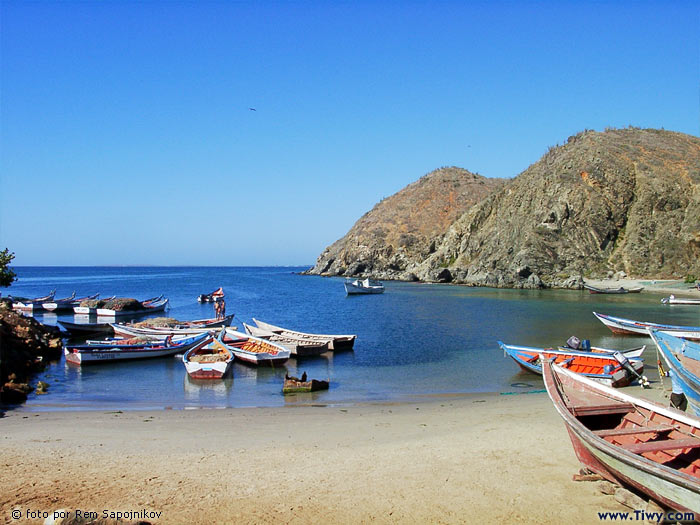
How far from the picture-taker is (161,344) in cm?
2728

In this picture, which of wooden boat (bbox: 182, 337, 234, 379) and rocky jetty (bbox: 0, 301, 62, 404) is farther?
wooden boat (bbox: 182, 337, 234, 379)

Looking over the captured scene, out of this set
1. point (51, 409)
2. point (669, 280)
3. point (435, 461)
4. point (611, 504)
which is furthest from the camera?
point (669, 280)

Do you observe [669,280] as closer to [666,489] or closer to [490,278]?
[490,278]

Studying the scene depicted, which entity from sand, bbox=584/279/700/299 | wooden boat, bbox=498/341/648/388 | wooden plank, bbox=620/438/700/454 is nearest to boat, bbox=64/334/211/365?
wooden boat, bbox=498/341/648/388

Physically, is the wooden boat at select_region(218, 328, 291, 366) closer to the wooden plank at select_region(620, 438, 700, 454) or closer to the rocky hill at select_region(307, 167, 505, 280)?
the wooden plank at select_region(620, 438, 700, 454)

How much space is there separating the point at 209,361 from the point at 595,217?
73620 mm

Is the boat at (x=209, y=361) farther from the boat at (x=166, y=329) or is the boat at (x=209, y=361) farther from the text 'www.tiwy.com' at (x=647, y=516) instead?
the text 'www.tiwy.com' at (x=647, y=516)

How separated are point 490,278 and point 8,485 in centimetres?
8169

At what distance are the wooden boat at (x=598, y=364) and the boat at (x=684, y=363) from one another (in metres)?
2.28

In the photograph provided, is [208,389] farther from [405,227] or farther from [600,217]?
[405,227]

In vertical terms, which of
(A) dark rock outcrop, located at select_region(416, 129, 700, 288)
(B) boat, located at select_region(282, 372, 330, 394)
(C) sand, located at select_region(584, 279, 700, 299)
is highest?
(A) dark rock outcrop, located at select_region(416, 129, 700, 288)

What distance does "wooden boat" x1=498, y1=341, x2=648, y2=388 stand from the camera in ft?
57.8

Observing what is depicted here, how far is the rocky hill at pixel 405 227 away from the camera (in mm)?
125312

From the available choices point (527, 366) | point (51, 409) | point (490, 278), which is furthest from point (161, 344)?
point (490, 278)
